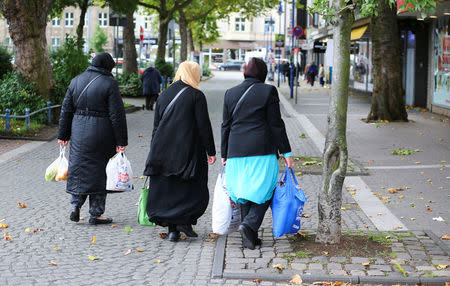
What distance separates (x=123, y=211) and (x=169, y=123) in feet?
6.41

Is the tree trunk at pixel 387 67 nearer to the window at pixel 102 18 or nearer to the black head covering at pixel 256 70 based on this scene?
the black head covering at pixel 256 70

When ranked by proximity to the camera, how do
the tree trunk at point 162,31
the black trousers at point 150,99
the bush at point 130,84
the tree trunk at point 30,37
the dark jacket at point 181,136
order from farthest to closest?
the tree trunk at point 162,31 < the bush at point 130,84 < the black trousers at point 150,99 < the tree trunk at point 30,37 < the dark jacket at point 181,136

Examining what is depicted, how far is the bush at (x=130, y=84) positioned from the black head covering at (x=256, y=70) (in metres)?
24.1

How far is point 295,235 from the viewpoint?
22.9 ft

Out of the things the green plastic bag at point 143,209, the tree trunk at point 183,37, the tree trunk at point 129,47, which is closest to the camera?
the green plastic bag at point 143,209

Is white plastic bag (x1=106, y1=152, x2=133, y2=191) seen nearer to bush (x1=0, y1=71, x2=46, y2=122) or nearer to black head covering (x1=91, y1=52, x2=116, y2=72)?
black head covering (x1=91, y1=52, x2=116, y2=72)

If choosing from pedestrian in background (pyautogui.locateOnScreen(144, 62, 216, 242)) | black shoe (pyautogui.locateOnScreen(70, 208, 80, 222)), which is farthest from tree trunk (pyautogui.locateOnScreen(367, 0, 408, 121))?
pedestrian in background (pyautogui.locateOnScreen(144, 62, 216, 242))

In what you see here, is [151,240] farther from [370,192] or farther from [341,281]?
[370,192]

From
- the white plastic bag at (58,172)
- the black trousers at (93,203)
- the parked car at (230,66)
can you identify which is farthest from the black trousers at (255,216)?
the parked car at (230,66)

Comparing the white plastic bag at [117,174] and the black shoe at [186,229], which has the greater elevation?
the white plastic bag at [117,174]

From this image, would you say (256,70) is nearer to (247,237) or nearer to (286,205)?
(286,205)

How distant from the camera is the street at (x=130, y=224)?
19.3 ft

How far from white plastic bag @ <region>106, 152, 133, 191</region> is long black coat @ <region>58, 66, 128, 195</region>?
158mm

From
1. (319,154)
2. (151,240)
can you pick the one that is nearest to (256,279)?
(151,240)
